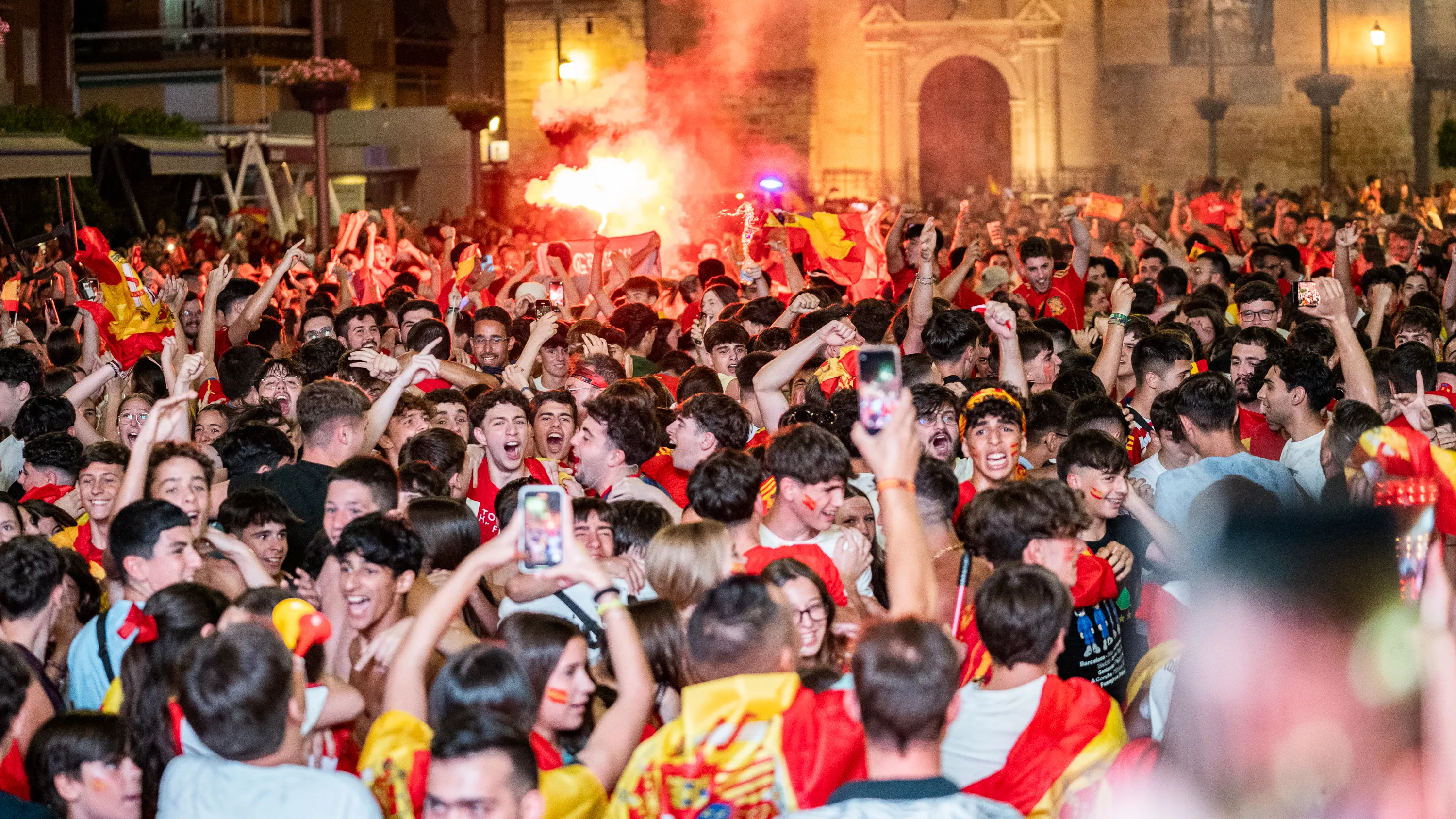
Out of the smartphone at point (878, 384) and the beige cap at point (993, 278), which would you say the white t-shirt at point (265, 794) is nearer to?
the smartphone at point (878, 384)

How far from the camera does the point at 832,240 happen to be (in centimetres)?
1248

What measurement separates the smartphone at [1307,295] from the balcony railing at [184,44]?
3718cm

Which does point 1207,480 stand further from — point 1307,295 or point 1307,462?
point 1307,295

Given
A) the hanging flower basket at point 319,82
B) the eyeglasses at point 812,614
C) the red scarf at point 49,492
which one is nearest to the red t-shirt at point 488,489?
the red scarf at point 49,492

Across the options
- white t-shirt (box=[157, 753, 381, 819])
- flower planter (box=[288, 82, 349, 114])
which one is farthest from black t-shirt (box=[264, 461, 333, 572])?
flower planter (box=[288, 82, 349, 114])

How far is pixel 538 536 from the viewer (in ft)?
12.3

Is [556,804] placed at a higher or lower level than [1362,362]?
lower

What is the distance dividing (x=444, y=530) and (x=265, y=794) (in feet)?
5.31

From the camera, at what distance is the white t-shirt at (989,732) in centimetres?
378

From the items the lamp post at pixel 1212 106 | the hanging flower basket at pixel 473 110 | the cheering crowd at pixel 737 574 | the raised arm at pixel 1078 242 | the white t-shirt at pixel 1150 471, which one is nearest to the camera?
the cheering crowd at pixel 737 574

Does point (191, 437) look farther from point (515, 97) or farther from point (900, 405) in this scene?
point (515, 97)

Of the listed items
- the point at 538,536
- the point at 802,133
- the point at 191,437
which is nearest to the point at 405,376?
the point at 191,437

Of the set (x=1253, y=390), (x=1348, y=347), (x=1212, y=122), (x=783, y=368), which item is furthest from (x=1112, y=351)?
(x=1212, y=122)

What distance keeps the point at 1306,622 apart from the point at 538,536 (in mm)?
1745
